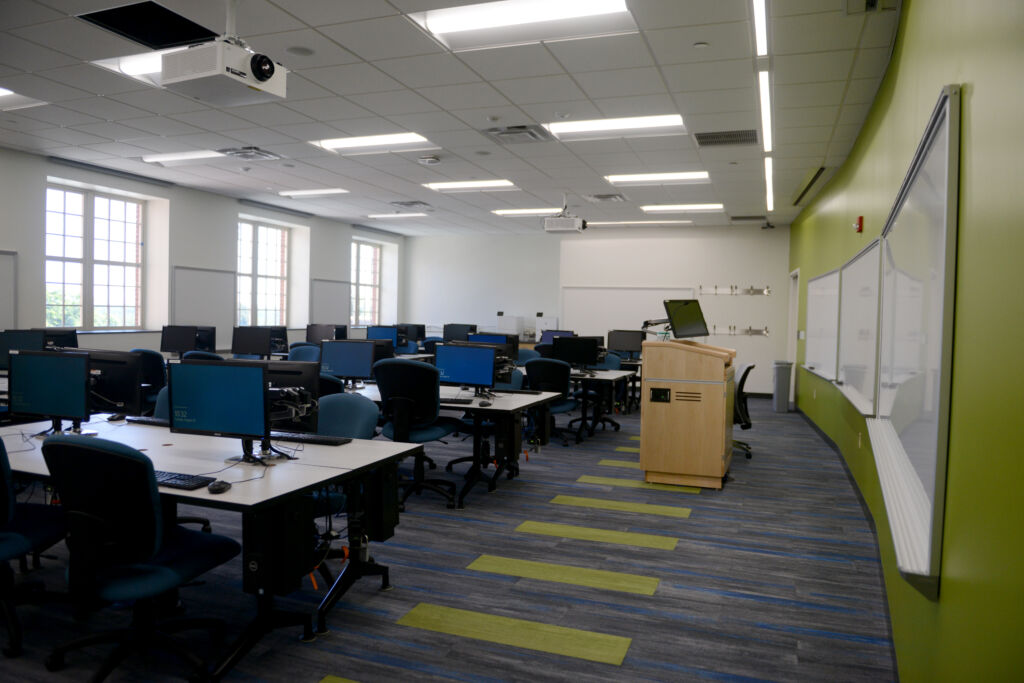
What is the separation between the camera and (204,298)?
1041 cm

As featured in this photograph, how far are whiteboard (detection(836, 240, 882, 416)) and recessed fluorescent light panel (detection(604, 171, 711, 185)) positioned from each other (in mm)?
2559

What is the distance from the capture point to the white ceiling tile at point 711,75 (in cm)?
463

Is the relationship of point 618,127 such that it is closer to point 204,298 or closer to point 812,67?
point 812,67

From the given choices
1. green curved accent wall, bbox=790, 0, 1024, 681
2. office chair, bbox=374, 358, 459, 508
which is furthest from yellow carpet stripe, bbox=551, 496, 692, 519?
green curved accent wall, bbox=790, 0, 1024, 681

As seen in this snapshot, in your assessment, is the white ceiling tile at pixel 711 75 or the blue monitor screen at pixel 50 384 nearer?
the blue monitor screen at pixel 50 384

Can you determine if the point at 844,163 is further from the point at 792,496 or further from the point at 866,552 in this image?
the point at 866,552

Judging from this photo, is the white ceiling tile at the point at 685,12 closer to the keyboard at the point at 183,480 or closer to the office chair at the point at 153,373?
the keyboard at the point at 183,480

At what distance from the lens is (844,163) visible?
716cm

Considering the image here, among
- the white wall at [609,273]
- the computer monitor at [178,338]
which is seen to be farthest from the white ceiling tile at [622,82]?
the white wall at [609,273]

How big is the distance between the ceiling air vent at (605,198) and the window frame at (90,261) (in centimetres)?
670

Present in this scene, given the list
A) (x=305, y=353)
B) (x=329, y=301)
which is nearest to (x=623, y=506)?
(x=305, y=353)

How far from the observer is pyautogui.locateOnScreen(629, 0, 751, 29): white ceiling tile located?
3.76m

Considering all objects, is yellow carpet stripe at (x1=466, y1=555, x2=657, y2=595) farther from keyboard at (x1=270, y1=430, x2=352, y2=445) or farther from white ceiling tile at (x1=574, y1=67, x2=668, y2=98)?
white ceiling tile at (x1=574, y1=67, x2=668, y2=98)

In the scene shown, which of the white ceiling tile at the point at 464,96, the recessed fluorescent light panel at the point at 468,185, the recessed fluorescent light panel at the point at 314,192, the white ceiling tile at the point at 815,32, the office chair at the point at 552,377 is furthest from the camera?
the recessed fluorescent light panel at the point at 314,192
